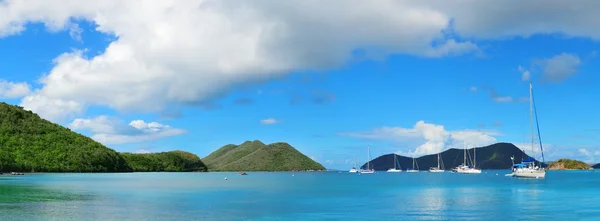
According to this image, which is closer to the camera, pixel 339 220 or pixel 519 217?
pixel 339 220

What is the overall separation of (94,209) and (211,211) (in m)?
11.8

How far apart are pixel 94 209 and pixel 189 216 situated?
11.7 metres

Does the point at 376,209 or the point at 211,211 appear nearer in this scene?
the point at 211,211

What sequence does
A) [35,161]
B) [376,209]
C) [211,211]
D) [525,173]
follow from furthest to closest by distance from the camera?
[35,161] → [525,173] → [376,209] → [211,211]

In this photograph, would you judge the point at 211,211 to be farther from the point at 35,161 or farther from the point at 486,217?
the point at 35,161

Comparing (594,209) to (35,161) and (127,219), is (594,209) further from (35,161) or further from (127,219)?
(35,161)

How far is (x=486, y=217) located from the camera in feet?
155

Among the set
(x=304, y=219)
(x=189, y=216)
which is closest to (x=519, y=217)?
(x=304, y=219)

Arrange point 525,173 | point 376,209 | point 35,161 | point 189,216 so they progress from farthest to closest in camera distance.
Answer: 1. point 35,161
2. point 525,173
3. point 376,209
4. point 189,216

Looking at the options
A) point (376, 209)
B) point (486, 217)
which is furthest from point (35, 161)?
point (486, 217)

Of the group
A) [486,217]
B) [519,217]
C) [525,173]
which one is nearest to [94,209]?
[486,217]

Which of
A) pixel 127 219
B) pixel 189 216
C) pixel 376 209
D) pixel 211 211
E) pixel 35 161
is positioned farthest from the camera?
pixel 35 161

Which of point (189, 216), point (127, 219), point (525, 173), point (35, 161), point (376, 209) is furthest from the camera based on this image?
point (35, 161)

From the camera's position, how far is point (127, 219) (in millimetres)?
43281
